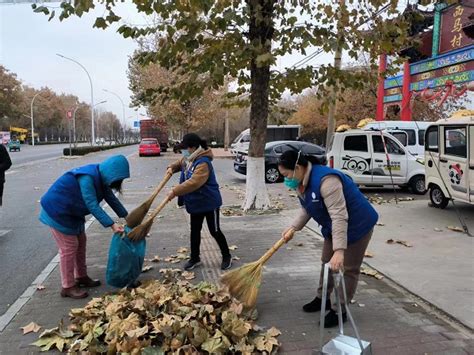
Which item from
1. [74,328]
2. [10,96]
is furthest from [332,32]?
[10,96]

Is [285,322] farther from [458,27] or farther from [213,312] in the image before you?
[458,27]

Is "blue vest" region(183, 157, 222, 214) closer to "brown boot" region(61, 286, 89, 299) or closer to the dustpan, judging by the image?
"brown boot" region(61, 286, 89, 299)

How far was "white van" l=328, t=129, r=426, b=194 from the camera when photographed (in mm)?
12242

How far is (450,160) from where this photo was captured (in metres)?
8.64

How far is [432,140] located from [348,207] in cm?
674

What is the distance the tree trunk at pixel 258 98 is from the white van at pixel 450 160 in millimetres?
3522

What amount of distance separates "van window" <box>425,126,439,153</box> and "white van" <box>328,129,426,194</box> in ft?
9.24

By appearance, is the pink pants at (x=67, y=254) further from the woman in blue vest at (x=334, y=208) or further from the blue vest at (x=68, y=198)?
the woman in blue vest at (x=334, y=208)

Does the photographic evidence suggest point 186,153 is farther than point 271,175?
No

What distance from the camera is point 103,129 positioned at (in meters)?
120

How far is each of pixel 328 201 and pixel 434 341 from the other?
140 cm

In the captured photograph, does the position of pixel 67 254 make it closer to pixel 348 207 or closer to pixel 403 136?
pixel 348 207

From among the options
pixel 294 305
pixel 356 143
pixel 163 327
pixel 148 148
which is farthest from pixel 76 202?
pixel 148 148

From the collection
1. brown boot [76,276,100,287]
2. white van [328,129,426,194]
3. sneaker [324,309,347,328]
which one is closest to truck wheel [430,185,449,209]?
white van [328,129,426,194]
